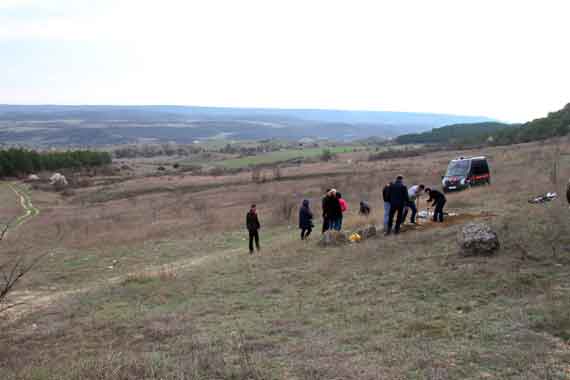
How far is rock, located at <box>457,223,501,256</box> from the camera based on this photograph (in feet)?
37.2

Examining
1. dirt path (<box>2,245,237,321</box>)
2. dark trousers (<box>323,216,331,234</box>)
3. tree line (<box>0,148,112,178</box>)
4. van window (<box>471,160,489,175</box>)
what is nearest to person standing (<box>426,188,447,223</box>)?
dark trousers (<box>323,216,331,234</box>)

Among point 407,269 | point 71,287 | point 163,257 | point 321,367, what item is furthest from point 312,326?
point 163,257

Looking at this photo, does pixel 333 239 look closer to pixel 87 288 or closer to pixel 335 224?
pixel 335 224

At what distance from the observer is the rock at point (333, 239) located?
51.2ft

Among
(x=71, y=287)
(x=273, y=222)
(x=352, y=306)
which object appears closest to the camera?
(x=352, y=306)

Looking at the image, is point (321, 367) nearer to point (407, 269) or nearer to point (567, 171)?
point (407, 269)

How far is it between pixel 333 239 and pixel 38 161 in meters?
89.3

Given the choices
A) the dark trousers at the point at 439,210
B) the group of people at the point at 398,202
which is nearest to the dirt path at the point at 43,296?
the group of people at the point at 398,202

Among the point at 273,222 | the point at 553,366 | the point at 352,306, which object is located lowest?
the point at 273,222

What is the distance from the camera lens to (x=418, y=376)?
6.05 meters

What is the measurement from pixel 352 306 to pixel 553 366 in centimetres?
396

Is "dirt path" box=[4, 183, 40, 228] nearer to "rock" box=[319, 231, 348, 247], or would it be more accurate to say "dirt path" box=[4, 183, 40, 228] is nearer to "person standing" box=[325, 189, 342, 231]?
"person standing" box=[325, 189, 342, 231]

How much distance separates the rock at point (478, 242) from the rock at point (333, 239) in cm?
456

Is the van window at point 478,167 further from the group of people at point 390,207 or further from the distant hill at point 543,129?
the distant hill at point 543,129
